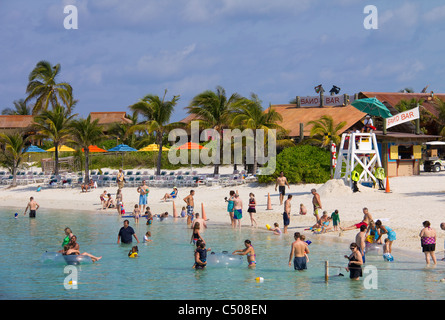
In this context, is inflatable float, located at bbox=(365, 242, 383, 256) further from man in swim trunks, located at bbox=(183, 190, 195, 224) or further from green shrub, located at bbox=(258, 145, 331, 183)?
green shrub, located at bbox=(258, 145, 331, 183)

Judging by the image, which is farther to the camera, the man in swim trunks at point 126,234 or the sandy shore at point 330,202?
the sandy shore at point 330,202

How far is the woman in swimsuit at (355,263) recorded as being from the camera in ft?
48.7

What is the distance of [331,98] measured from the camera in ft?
152

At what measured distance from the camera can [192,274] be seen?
16.8m

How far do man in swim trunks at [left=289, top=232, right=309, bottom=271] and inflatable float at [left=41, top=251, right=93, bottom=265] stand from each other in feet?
20.8

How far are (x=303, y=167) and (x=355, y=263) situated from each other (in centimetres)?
1850

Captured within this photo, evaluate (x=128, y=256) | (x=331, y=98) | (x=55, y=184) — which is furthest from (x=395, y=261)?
(x=331, y=98)

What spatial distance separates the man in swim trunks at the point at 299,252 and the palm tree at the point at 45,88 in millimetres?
43917

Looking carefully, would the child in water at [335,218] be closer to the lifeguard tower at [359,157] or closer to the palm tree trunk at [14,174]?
the lifeguard tower at [359,157]

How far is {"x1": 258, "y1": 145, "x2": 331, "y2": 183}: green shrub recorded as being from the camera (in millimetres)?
33156

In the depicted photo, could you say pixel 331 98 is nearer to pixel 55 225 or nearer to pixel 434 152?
pixel 434 152

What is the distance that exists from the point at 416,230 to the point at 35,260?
12886mm

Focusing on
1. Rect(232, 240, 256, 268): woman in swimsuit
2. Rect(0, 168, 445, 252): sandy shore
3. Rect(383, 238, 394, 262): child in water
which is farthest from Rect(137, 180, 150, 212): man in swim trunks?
Rect(383, 238, 394, 262): child in water

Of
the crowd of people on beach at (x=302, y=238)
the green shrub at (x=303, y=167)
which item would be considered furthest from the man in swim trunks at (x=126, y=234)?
the green shrub at (x=303, y=167)
